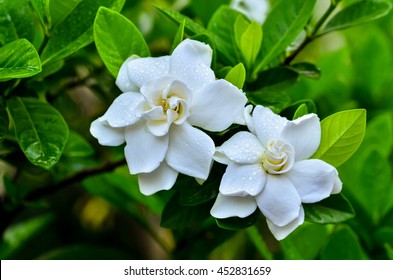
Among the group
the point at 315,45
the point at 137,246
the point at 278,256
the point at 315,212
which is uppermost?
the point at 315,212

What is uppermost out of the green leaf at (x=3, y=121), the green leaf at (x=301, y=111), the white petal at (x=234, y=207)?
the green leaf at (x=301, y=111)

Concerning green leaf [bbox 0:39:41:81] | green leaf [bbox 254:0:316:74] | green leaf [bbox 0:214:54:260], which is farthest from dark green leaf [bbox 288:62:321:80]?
green leaf [bbox 0:214:54:260]

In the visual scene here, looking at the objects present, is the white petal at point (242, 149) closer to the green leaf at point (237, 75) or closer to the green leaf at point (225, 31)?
the green leaf at point (237, 75)

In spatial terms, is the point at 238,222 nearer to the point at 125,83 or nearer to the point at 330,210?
the point at 330,210

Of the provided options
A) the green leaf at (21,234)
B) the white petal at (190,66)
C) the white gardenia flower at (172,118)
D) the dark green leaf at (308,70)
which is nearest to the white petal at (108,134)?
the white gardenia flower at (172,118)

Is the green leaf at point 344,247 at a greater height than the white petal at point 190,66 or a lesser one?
lesser

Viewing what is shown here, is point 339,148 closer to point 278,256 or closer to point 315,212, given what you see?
point 315,212

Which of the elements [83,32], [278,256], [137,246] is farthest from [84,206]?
Answer: [83,32]
